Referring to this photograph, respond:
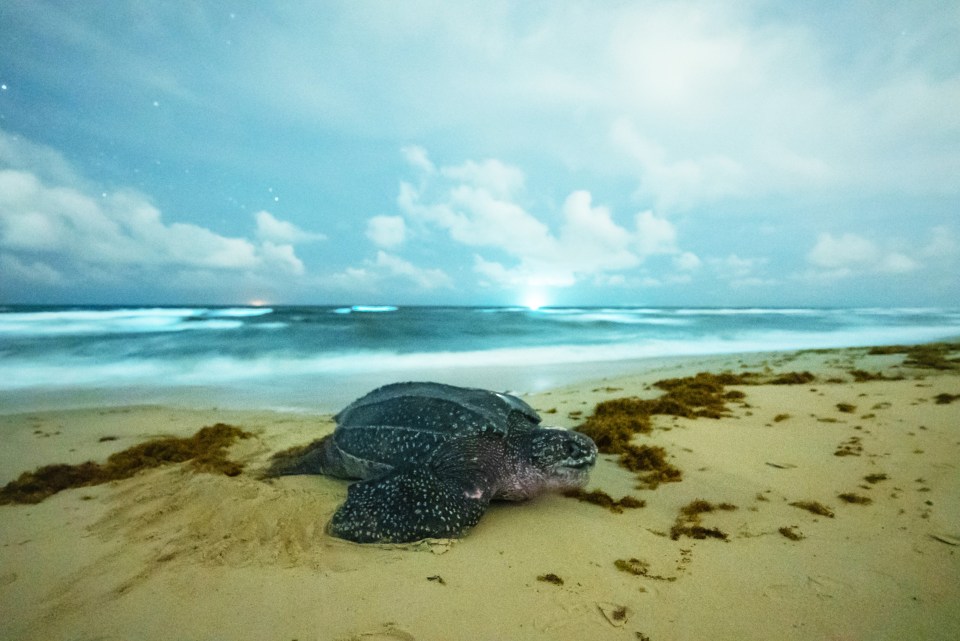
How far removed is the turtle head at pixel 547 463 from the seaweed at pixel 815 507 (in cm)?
126

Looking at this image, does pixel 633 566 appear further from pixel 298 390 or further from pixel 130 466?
pixel 298 390

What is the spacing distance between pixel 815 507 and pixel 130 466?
493 centimetres

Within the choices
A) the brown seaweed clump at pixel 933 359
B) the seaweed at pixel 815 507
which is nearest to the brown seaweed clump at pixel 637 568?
the seaweed at pixel 815 507

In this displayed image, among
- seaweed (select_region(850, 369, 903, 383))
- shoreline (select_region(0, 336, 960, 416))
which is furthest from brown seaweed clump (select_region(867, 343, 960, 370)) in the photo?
shoreline (select_region(0, 336, 960, 416))

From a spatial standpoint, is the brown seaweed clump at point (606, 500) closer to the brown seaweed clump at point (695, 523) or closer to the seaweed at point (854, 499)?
the brown seaweed clump at point (695, 523)

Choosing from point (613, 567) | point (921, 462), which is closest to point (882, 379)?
point (921, 462)

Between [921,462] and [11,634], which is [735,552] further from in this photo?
[11,634]

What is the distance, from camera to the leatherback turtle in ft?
7.93

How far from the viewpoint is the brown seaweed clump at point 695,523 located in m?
2.34

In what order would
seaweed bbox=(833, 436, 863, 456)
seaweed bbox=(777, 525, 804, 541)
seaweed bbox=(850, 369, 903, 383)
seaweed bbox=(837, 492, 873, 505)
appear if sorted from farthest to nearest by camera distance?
seaweed bbox=(850, 369, 903, 383) → seaweed bbox=(833, 436, 863, 456) → seaweed bbox=(837, 492, 873, 505) → seaweed bbox=(777, 525, 804, 541)

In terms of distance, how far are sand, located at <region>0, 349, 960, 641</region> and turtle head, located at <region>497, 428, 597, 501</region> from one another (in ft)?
0.44

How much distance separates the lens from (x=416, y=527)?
236 centimetres

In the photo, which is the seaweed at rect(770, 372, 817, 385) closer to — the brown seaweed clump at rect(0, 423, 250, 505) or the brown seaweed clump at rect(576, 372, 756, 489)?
the brown seaweed clump at rect(576, 372, 756, 489)

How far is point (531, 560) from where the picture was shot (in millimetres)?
2148
